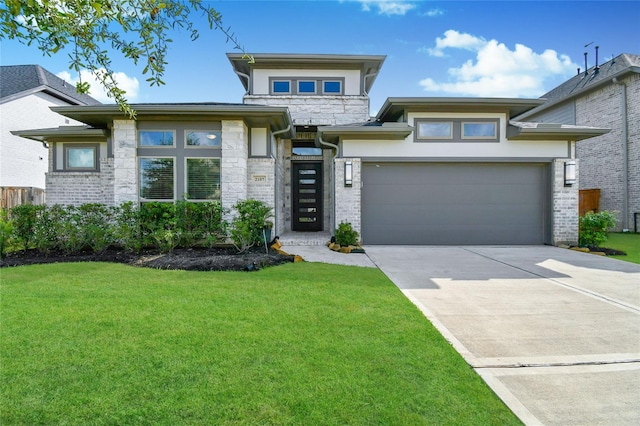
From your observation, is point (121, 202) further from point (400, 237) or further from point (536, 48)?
point (536, 48)

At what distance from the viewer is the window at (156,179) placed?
818 cm

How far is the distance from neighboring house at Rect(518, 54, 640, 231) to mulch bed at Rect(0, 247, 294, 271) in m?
12.7

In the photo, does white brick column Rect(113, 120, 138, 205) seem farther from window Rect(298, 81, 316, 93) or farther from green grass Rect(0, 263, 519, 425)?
window Rect(298, 81, 316, 93)

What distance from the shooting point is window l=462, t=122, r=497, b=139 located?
900 cm

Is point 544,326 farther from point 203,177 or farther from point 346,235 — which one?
point 203,177

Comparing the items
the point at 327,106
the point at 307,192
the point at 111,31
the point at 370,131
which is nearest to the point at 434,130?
the point at 370,131

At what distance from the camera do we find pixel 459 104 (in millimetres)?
8648

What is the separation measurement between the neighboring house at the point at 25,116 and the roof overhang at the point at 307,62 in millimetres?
9356

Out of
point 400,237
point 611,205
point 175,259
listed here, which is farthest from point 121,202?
point 611,205

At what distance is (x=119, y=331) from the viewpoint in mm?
3105

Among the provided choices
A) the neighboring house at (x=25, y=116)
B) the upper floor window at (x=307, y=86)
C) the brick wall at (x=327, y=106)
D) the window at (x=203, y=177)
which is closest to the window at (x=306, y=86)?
the upper floor window at (x=307, y=86)

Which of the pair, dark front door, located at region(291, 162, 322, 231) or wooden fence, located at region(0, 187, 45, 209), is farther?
dark front door, located at region(291, 162, 322, 231)

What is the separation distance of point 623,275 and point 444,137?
490 cm

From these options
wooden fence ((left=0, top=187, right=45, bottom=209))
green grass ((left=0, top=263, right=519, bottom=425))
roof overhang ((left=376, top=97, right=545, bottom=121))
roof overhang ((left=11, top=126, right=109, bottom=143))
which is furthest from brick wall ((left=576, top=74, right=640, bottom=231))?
wooden fence ((left=0, top=187, right=45, bottom=209))
